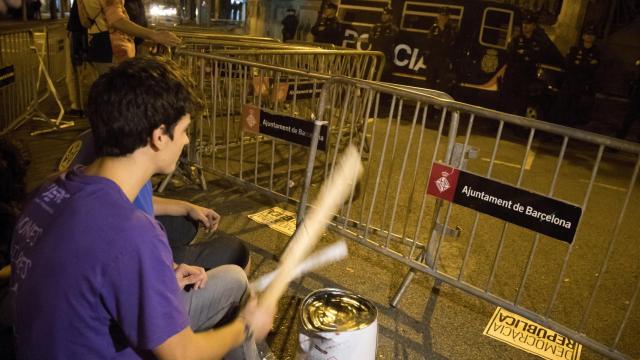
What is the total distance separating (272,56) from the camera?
6371 mm

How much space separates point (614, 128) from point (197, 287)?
39.4 feet

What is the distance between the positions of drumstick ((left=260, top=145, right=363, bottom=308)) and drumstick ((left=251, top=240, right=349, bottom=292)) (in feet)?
0.14

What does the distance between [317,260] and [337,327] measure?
5.38ft

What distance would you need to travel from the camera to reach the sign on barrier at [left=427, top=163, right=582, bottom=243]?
2.69m

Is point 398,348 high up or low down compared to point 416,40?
down

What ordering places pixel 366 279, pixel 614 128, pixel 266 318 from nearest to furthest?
pixel 266 318, pixel 366 279, pixel 614 128

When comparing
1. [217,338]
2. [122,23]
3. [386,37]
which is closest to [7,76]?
[122,23]

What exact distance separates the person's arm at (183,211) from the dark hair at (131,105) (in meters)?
1.07

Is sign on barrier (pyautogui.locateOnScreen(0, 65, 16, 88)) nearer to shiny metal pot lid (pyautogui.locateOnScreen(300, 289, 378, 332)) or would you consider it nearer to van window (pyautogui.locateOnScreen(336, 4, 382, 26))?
shiny metal pot lid (pyautogui.locateOnScreen(300, 289, 378, 332))

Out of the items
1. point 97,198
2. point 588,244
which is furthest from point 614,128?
point 97,198

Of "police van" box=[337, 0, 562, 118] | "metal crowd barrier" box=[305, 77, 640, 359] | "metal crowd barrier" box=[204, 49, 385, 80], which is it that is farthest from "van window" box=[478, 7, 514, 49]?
"metal crowd barrier" box=[305, 77, 640, 359]

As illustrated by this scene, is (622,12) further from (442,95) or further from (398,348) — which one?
(398,348)

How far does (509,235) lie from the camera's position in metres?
4.75

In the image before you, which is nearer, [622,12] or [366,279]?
[366,279]
